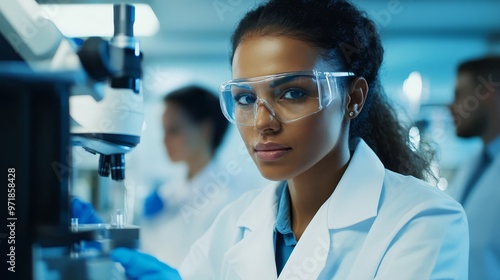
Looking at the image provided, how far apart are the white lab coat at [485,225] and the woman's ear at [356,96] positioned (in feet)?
3.59

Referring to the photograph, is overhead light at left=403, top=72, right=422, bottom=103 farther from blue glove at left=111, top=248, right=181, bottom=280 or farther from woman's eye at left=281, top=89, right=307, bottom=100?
blue glove at left=111, top=248, right=181, bottom=280

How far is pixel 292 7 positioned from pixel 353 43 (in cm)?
15

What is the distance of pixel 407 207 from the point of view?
3.67 feet

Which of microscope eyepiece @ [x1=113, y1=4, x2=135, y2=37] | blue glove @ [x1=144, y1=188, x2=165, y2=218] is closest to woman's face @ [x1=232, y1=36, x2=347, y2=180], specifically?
microscope eyepiece @ [x1=113, y1=4, x2=135, y2=37]

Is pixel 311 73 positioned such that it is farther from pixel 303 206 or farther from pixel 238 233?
pixel 238 233

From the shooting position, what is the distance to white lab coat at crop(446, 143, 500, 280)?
6.75 ft

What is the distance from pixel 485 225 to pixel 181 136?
1362 mm

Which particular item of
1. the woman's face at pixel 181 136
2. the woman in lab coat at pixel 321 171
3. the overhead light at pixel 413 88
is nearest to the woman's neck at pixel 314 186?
the woman in lab coat at pixel 321 171

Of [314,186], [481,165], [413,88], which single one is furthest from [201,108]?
[413,88]

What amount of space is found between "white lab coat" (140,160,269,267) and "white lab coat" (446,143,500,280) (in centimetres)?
87

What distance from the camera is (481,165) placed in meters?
2.44

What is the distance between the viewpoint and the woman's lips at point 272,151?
114 centimetres

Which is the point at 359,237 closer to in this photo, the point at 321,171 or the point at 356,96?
the point at 321,171

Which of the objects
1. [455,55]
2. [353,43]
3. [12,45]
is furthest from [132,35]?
[455,55]
